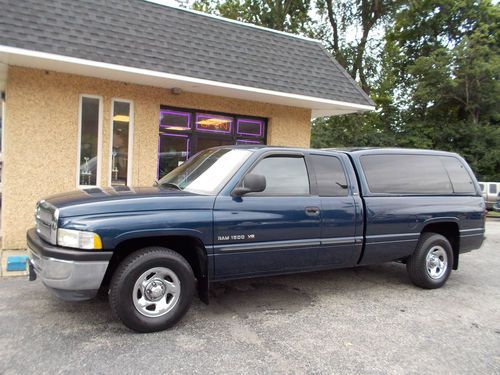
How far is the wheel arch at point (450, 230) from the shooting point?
583 centimetres

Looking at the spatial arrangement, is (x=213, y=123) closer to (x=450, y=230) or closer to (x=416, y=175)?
(x=416, y=175)

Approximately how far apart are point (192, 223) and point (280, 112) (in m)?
6.31

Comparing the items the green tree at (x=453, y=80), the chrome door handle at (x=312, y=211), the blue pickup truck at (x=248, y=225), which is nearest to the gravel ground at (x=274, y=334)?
the blue pickup truck at (x=248, y=225)

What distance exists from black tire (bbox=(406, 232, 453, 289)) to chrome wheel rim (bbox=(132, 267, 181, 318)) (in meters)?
3.39

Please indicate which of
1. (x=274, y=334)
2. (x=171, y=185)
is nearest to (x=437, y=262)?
(x=274, y=334)

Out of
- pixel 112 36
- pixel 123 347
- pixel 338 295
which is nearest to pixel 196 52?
pixel 112 36

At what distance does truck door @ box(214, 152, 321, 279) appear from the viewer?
4184 mm

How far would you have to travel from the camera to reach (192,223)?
398 centimetres

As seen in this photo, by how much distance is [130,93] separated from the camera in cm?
805

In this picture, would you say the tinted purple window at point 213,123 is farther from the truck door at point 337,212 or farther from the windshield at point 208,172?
the truck door at point 337,212

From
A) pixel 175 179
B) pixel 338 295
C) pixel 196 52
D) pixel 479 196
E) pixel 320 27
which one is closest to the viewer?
pixel 175 179

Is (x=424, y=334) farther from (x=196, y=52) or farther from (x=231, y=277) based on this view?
(x=196, y=52)

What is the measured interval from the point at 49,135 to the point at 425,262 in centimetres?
658

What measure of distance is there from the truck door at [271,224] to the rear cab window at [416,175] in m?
1.11
